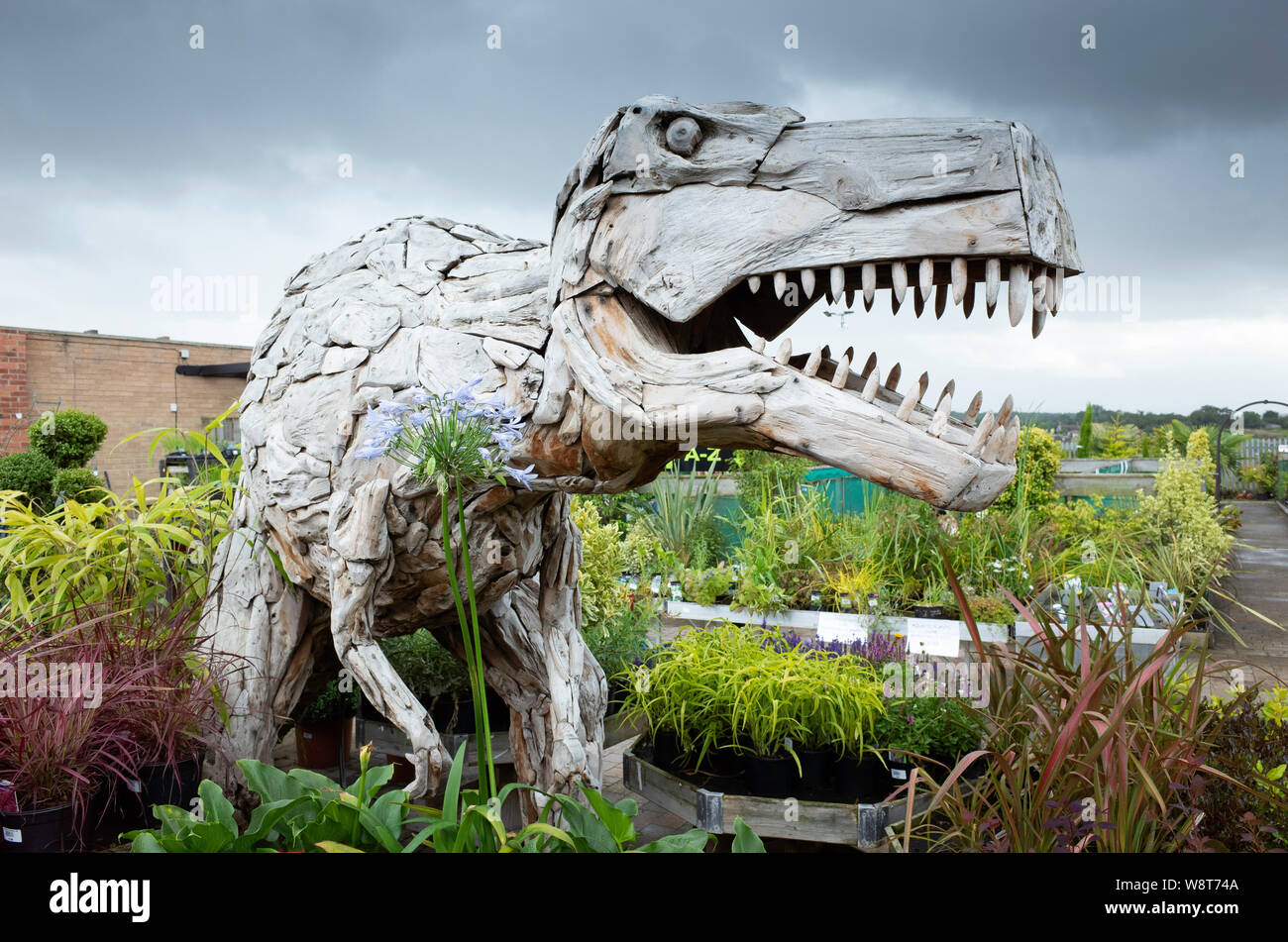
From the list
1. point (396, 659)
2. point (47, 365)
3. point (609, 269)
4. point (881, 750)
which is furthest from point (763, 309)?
point (47, 365)

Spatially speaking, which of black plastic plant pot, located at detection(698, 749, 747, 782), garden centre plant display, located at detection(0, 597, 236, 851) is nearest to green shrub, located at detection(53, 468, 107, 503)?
garden centre plant display, located at detection(0, 597, 236, 851)

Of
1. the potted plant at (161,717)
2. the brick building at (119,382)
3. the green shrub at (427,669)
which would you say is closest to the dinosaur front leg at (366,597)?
the potted plant at (161,717)

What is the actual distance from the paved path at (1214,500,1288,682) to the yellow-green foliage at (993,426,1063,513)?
1.87 meters

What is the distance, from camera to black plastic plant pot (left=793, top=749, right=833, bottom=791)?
3.41 metres

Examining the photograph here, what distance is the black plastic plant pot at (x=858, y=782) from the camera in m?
3.36

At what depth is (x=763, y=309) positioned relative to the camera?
2145mm

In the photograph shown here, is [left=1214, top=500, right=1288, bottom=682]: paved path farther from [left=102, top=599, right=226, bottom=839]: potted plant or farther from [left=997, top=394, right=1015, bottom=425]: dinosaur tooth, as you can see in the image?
[left=102, top=599, right=226, bottom=839]: potted plant

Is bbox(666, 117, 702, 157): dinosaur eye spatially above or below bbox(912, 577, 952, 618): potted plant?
above

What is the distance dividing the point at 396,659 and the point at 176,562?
1041mm

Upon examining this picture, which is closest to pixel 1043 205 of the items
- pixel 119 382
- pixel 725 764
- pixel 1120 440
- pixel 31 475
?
pixel 725 764

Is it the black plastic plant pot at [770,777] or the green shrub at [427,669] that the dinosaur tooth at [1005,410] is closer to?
the black plastic plant pot at [770,777]

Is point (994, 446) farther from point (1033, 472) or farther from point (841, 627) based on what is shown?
point (1033, 472)
